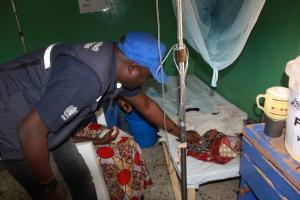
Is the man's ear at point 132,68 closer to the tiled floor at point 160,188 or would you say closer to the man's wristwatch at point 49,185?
the man's wristwatch at point 49,185

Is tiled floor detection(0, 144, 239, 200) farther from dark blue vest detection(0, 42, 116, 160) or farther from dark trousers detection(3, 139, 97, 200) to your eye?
dark blue vest detection(0, 42, 116, 160)

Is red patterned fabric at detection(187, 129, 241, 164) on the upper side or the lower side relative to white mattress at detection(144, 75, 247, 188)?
upper

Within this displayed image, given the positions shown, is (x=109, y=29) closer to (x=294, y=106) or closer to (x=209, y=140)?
(x=209, y=140)

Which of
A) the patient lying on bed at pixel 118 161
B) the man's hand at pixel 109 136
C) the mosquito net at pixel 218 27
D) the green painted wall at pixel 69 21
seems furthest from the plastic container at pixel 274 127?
the green painted wall at pixel 69 21

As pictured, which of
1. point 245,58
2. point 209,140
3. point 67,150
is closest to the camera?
point 67,150

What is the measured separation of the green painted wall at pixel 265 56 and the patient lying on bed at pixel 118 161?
1.02 metres

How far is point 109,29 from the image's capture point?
3.03 meters

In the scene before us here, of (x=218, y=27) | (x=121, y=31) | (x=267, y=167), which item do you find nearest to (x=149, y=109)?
(x=218, y=27)

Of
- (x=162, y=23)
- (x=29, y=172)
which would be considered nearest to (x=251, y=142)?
(x=29, y=172)

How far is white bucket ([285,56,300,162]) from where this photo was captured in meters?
1.01

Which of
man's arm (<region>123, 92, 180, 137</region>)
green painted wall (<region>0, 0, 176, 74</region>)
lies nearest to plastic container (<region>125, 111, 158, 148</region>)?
man's arm (<region>123, 92, 180, 137</region>)

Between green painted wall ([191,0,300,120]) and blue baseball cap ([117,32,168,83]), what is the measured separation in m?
0.92

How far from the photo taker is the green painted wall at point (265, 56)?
5.48ft

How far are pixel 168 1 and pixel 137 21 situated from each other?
0.41 m
